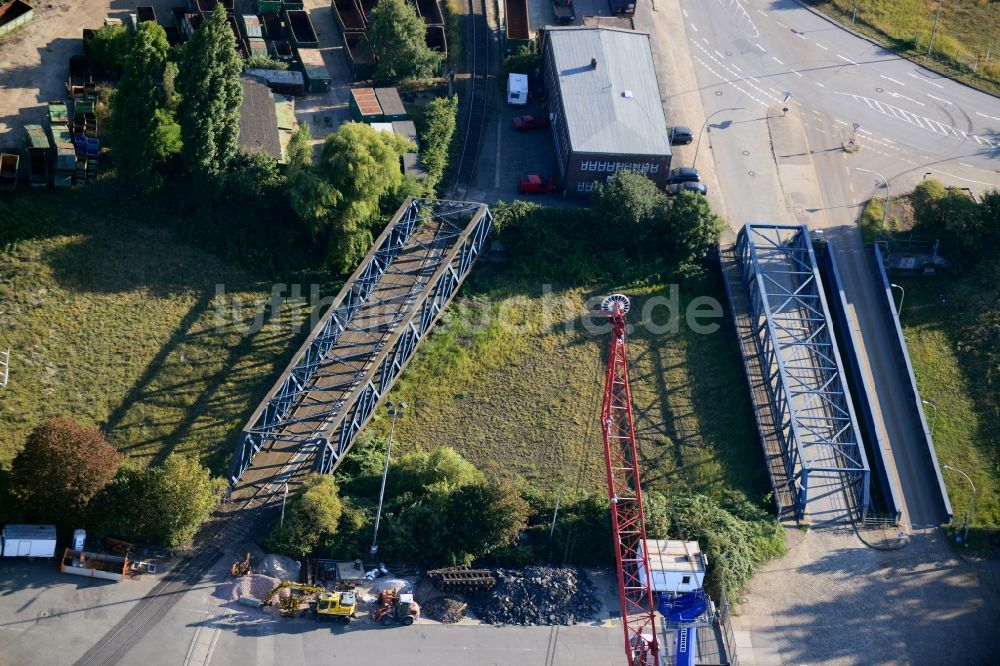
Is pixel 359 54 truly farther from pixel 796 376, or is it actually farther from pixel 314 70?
pixel 796 376

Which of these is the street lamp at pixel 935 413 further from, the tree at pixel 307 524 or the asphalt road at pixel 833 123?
the tree at pixel 307 524

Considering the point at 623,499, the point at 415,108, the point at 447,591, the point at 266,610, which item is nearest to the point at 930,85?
the point at 415,108

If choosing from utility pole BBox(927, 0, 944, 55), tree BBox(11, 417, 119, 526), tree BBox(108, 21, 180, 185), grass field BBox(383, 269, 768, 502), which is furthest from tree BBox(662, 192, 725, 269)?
tree BBox(11, 417, 119, 526)

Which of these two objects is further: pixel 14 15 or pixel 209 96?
pixel 14 15

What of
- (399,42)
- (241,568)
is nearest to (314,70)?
(399,42)

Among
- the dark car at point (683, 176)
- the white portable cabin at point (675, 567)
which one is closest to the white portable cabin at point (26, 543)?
the white portable cabin at point (675, 567)
